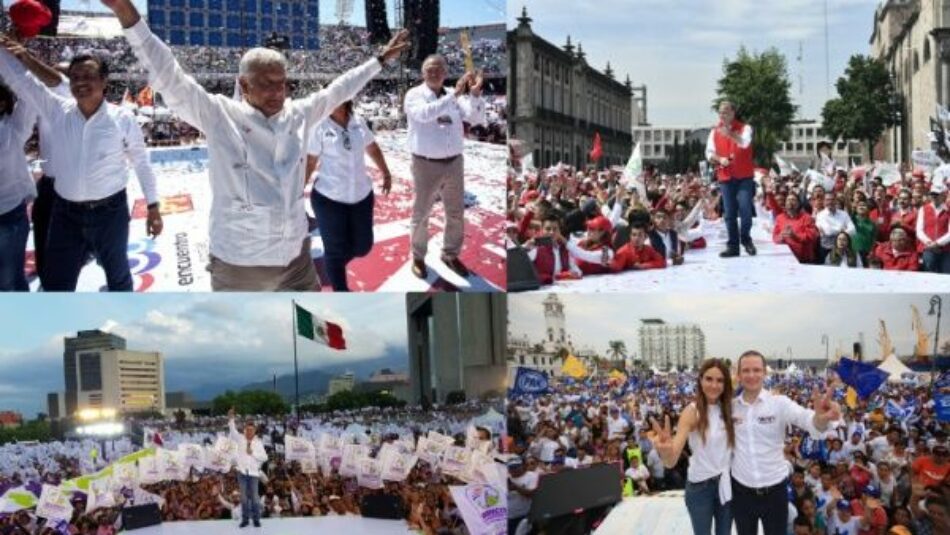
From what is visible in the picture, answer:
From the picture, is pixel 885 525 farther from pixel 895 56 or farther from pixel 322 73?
pixel 322 73

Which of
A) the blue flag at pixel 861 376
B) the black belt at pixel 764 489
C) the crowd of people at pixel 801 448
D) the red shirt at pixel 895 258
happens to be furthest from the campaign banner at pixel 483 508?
the red shirt at pixel 895 258

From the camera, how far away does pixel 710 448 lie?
19.7 feet

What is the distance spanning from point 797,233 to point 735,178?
1.53 ft

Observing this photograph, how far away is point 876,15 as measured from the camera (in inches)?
283

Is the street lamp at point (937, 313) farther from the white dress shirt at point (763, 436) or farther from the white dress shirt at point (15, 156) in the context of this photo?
the white dress shirt at point (15, 156)

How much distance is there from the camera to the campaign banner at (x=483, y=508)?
6730 millimetres

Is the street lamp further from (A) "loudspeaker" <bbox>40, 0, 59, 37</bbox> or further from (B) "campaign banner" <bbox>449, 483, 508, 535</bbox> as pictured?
(A) "loudspeaker" <bbox>40, 0, 59, 37</bbox>

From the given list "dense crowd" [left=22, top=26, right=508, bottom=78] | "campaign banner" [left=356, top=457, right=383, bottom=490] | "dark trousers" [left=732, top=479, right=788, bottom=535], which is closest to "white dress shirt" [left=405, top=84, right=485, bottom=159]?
"dense crowd" [left=22, top=26, right=508, bottom=78]

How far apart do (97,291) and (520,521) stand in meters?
2.54

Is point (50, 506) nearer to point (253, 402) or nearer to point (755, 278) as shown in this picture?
point (253, 402)

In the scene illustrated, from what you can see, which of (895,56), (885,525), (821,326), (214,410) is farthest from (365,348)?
(895,56)

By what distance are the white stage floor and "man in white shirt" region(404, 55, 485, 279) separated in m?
1.37

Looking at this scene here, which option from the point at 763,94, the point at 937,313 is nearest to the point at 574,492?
the point at 937,313

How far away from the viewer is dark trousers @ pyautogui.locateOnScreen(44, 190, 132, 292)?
6.43 m
